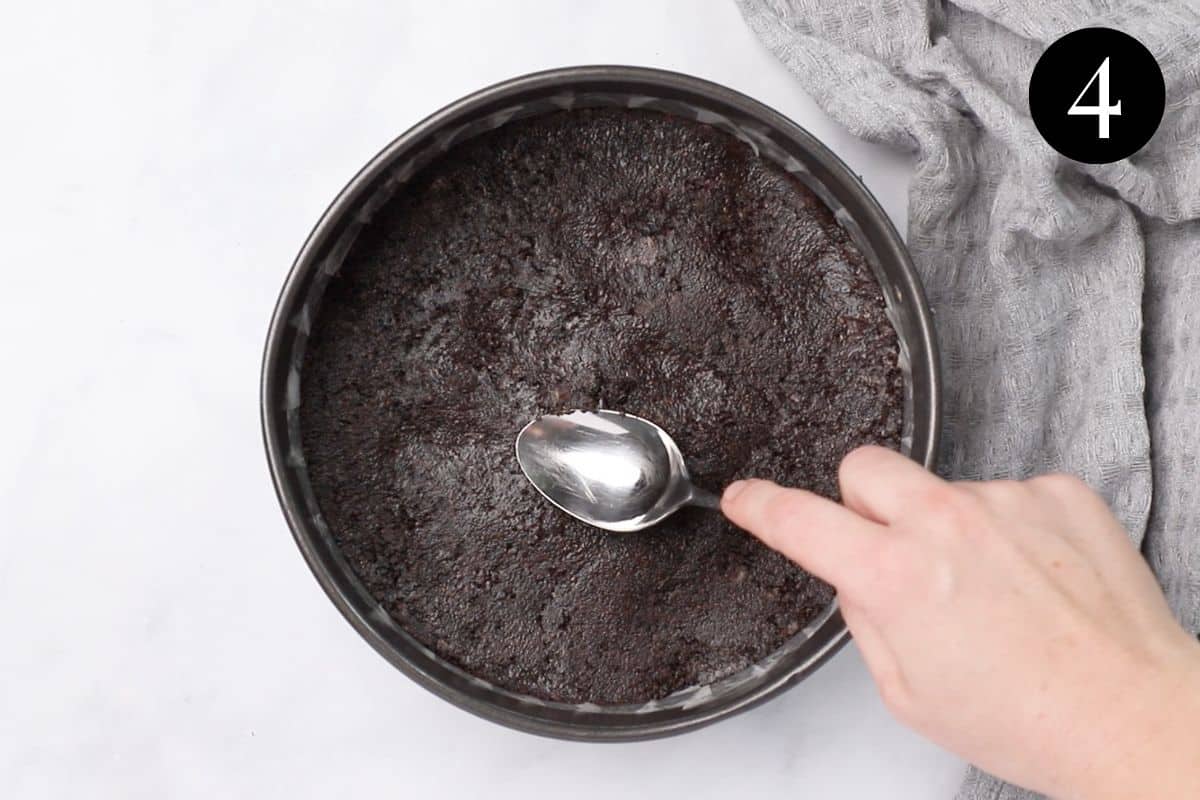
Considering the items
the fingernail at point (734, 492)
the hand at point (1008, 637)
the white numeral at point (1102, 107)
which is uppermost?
the white numeral at point (1102, 107)

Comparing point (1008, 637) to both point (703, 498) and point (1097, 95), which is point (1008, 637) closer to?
point (703, 498)

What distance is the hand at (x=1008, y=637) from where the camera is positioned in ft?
2.43

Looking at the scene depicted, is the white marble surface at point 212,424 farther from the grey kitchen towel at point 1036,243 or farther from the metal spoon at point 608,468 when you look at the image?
the metal spoon at point 608,468

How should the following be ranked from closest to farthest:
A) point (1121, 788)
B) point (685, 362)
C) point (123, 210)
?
1. point (1121, 788)
2. point (685, 362)
3. point (123, 210)


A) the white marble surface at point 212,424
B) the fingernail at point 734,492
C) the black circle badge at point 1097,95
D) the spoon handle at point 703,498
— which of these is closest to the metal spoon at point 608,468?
the spoon handle at point 703,498

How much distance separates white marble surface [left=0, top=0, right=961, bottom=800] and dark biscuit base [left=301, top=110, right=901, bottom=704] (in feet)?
0.53

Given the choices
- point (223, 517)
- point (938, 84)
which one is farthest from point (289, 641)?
point (938, 84)

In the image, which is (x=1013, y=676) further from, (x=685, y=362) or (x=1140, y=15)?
(x=1140, y=15)

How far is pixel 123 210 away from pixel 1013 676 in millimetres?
1188

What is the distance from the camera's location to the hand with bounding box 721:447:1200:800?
29.1 inches

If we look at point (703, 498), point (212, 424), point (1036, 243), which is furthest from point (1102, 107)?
point (212, 424)

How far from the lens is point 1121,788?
2.41 ft

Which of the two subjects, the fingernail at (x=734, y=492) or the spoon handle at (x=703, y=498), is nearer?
the fingernail at (x=734, y=492)

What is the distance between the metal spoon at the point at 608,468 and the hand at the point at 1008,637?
0.36 m
